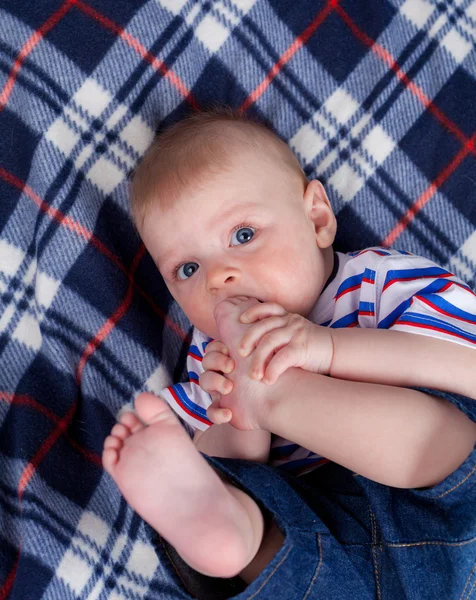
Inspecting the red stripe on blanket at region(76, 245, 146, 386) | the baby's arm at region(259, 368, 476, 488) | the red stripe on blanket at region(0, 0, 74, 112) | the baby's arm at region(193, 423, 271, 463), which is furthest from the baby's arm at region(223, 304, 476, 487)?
the red stripe on blanket at region(0, 0, 74, 112)

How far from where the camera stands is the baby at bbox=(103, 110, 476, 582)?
1.03 metres

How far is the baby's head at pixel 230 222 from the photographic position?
1230 mm

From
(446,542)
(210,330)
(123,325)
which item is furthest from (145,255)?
(446,542)

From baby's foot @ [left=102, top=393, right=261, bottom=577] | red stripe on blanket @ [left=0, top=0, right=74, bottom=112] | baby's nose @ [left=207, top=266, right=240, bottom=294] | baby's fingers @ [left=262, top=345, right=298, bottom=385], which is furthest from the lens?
red stripe on blanket @ [left=0, top=0, right=74, bottom=112]

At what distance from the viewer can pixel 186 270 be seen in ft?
4.37

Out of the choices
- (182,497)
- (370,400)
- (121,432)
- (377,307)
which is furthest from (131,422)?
(377,307)

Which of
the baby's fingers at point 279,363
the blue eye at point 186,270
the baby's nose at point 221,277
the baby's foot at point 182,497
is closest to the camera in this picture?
the baby's foot at point 182,497

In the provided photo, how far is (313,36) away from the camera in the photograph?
1.52m

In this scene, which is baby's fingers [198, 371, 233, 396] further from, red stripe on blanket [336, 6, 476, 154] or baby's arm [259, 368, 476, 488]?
red stripe on blanket [336, 6, 476, 154]

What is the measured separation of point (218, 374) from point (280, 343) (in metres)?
0.12

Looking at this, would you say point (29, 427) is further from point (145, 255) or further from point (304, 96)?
point (304, 96)

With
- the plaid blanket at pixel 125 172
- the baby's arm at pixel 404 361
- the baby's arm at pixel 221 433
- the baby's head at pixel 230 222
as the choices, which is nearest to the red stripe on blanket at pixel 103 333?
the plaid blanket at pixel 125 172

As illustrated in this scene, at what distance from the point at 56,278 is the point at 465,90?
0.93 m

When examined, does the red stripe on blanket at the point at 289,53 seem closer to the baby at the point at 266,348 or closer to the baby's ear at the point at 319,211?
the baby at the point at 266,348
